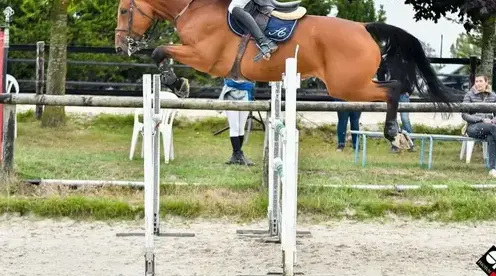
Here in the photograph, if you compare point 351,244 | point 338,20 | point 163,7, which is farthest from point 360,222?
point 163,7

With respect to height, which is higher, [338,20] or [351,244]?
[338,20]

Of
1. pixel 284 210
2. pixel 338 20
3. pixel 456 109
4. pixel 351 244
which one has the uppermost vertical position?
pixel 338 20

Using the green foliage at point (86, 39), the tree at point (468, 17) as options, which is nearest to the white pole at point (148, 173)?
the tree at point (468, 17)

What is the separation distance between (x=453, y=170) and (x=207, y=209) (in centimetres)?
300

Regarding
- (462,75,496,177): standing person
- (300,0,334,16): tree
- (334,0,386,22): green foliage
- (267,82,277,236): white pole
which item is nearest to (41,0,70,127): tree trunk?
(300,0,334,16): tree

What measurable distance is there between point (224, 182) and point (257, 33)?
261 cm

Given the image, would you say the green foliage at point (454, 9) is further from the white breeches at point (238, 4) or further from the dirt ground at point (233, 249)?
the white breeches at point (238, 4)

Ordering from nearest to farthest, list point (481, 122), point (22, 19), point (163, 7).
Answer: point (163, 7) < point (481, 122) < point (22, 19)

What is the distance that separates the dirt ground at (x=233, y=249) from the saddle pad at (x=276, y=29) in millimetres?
1300

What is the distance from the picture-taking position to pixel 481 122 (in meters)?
7.40

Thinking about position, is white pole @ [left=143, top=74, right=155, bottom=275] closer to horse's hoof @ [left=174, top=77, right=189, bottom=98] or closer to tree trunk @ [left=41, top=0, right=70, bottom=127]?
horse's hoof @ [left=174, top=77, right=189, bottom=98]

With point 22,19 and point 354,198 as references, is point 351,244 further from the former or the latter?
point 22,19

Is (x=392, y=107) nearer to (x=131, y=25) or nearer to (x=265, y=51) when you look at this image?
(x=265, y=51)

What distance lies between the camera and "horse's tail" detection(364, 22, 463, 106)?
4484 millimetres
